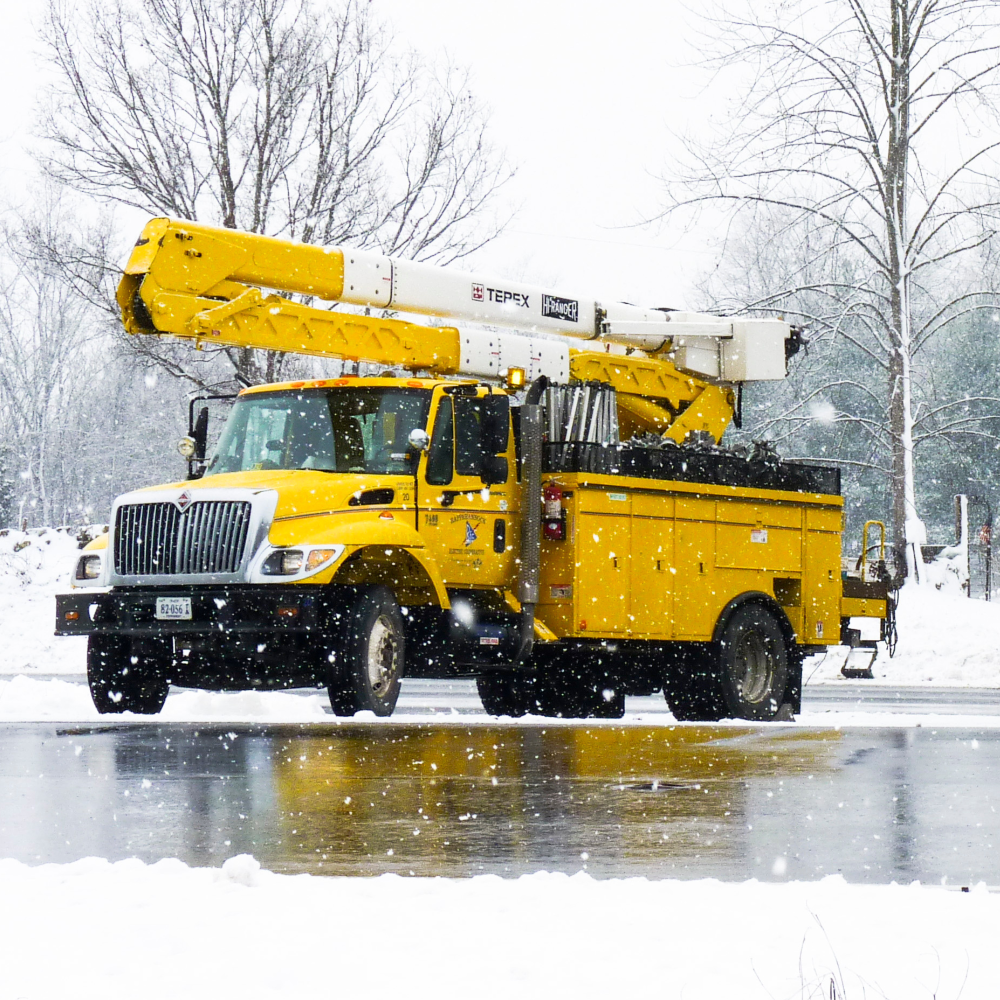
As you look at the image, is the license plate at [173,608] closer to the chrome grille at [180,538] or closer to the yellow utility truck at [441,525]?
the yellow utility truck at [441,525]

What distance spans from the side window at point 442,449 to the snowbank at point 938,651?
1041 cm

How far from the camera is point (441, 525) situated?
14102 millimetres

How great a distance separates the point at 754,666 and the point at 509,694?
2343 mm

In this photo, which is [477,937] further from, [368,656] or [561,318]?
[561,318]

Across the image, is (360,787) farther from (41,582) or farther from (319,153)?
(41,582)

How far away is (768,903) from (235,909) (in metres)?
1.70

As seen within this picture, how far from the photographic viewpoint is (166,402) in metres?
70.0

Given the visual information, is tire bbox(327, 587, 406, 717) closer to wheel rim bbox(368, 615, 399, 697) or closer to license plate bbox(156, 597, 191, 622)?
wheel rim bbox(368, 615, 399, 697)

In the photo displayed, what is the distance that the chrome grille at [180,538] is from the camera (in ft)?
42.9

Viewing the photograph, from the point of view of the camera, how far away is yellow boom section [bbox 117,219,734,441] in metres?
13.5

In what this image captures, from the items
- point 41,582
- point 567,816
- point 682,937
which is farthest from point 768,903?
point 41,582

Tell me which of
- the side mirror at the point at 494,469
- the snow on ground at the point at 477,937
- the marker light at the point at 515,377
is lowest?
the snow on ground at the point at 477,937

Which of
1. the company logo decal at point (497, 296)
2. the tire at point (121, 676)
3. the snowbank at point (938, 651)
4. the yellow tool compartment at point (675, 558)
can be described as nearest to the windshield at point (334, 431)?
the yellow tool compartment at point (675, 558)

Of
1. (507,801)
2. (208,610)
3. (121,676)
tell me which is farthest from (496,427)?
(507,801)
